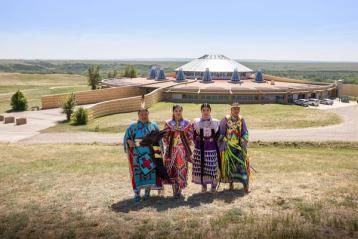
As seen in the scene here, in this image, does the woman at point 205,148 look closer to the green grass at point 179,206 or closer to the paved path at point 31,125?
the green grass at point 179,206

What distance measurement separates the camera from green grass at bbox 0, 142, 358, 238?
7367 millimetres

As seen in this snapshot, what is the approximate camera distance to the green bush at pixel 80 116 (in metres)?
32.4

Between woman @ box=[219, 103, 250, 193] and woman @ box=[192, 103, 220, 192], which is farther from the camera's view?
woman @ box=[219, 103, 250, 193]

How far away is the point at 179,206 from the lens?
29.7ft

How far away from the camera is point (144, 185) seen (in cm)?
955

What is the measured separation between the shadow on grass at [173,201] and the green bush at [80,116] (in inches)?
944

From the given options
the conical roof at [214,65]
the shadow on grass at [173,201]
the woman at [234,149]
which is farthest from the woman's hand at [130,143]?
the conical roof at [214,65]

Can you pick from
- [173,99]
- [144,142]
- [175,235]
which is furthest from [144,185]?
[173,99]

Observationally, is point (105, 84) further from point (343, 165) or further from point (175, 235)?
point (175, 235)

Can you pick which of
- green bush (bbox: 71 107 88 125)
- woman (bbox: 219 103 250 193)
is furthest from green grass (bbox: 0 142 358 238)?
green bush (bbox: 71 107 88 125)

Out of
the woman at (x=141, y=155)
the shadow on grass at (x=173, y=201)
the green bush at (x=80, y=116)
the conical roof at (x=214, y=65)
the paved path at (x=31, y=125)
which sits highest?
the conical roof at (x=214, y=65)

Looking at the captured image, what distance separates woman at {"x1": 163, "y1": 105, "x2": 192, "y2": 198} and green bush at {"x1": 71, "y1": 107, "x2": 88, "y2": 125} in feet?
80.1

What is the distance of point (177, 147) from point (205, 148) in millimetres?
817

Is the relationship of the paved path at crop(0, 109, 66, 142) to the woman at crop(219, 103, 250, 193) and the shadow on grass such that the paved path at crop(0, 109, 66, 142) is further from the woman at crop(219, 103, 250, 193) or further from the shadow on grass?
the woman at crop(219, 103, 250, 193)
